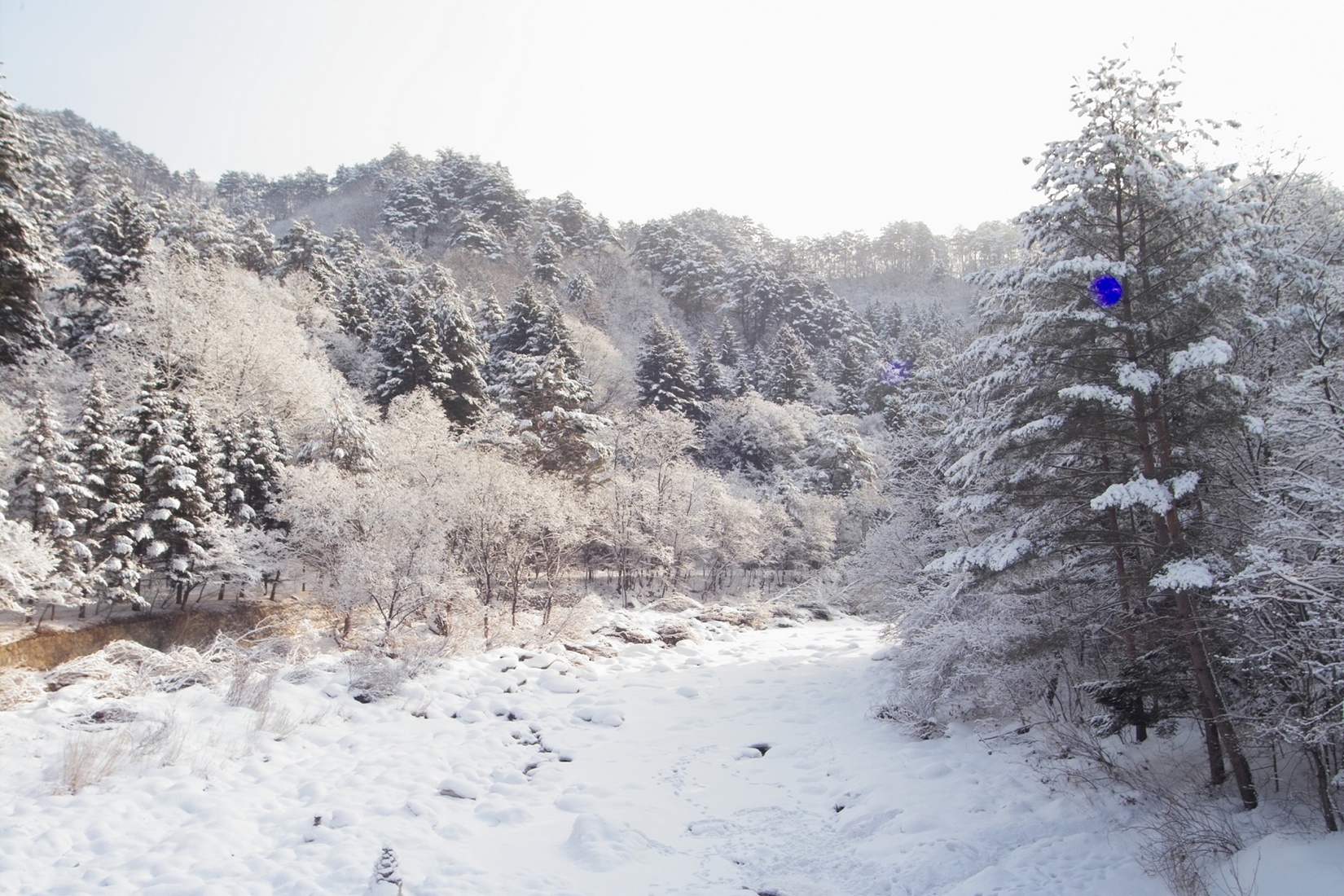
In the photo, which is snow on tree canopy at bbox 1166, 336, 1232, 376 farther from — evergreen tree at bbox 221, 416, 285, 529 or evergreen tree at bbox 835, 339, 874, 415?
evergreen tree at bbox 835, 339, 874, 415

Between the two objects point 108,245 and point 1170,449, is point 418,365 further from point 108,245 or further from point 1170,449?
point 1170,449

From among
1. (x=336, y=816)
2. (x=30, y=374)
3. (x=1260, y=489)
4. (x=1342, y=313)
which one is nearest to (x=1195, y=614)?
(x=1260, y=489)

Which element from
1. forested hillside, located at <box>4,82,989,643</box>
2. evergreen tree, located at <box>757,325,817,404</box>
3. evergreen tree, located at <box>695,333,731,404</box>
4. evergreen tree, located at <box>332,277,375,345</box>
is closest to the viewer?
forested hillside, located at <box>4,82,989,643</box>

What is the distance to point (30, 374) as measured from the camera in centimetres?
2814

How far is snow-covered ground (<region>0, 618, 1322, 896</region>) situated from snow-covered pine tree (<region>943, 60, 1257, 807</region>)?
2622mm

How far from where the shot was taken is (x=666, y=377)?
48031 millimetres

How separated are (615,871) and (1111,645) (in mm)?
8312

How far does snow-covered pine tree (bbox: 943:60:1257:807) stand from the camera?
7523mm

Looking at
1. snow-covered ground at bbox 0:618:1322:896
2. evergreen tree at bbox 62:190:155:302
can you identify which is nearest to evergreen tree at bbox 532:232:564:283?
evergreen tree at bbox 62:190:155:302

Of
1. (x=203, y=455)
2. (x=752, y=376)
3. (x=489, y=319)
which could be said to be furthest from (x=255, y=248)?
(x=752, y=376)

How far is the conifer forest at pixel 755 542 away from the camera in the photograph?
6793mm

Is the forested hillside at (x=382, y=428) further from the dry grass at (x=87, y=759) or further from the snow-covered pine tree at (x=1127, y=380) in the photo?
the snow-covered pine tree at (x=1127, y=380)

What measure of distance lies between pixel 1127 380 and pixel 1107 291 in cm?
141

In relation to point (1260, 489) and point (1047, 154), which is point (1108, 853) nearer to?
point (1260, 489)
